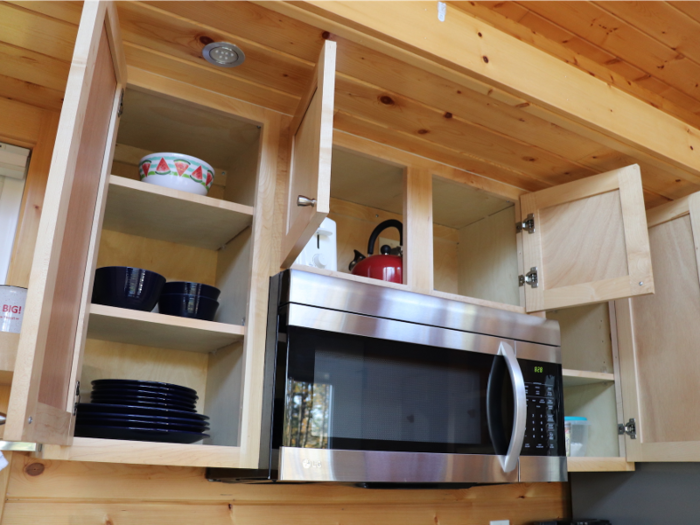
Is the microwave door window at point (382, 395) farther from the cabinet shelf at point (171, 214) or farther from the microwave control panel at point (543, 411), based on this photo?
the cabinet shelf at point (171, 214)

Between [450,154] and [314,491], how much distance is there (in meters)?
0.95

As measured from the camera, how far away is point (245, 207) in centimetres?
133

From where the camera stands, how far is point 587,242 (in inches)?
60.9

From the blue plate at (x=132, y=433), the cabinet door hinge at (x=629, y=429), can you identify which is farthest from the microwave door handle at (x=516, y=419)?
the blue plate at (x=132, y=433)

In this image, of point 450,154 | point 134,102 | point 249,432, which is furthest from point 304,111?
point 249,432

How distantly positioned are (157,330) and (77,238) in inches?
13.8

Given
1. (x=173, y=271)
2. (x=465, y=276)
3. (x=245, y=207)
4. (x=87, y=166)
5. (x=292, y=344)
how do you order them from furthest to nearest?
(x=465, y=276), (x=173, y=271), (x=245, y=207), (x=292, y=344), (x=87, y=166)

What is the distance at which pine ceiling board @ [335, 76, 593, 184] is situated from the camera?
1378 mm

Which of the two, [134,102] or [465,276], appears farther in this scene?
[465,276]

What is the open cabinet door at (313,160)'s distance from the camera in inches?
41.7

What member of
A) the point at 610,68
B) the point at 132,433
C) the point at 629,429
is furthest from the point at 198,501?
the point at 610,68

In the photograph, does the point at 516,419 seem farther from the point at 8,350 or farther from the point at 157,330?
the point at 8,350

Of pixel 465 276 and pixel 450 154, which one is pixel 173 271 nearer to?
pixel 450 154

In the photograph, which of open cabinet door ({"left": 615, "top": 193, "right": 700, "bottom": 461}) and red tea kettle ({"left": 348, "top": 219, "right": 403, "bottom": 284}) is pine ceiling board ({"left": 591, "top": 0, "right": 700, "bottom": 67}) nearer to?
open cabinet door ({"left": 615, "top": 193, "right": 700, "bottom": 461})
